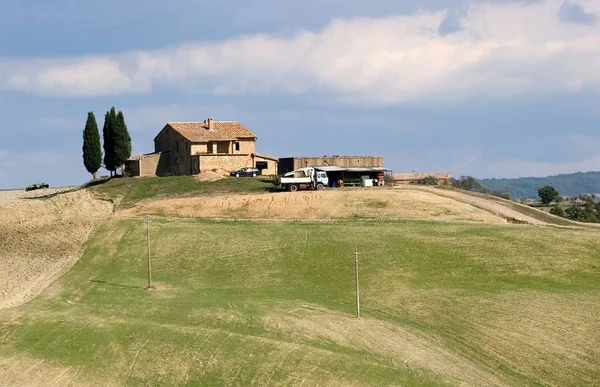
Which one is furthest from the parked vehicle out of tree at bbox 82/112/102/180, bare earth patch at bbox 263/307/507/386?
bare earth patch at bbox 263/307/507/386

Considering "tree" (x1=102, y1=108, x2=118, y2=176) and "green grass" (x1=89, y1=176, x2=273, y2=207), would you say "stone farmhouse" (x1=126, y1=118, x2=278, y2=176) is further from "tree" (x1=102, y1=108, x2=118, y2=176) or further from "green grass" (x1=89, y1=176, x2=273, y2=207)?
"green grass" (x1=89, y1=176, x2=273, y2=207)

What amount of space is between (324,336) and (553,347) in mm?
10021

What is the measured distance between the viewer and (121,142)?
9175cm

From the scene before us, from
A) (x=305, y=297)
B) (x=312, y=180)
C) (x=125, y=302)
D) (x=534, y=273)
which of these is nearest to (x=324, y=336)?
(x=305, y=297)

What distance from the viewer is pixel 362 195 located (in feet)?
243

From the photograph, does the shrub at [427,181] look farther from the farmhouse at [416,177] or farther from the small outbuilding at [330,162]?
the small outbuilding at [330,162]

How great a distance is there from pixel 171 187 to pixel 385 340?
4721 centimetres

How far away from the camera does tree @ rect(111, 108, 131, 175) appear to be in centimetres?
9150

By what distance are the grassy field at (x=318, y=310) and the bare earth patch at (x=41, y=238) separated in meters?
1.76

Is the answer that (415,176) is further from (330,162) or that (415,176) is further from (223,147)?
(223,147)

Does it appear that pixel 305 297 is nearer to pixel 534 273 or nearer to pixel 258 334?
pixel 258 334

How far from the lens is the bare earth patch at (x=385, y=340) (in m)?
34.2

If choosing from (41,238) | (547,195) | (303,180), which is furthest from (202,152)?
(547,195)

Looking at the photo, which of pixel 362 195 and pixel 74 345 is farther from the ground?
pixel 362 195
